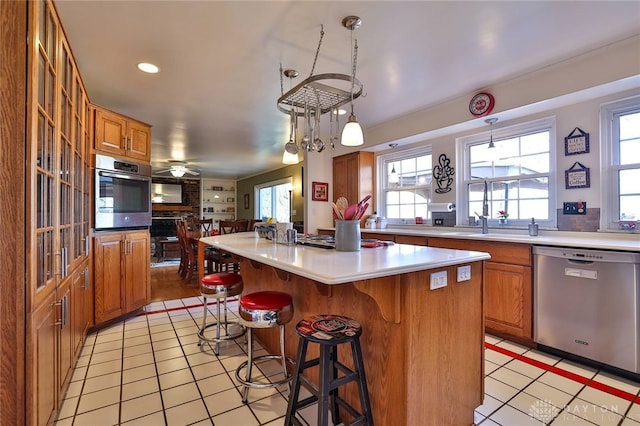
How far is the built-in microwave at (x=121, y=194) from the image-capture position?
285cm

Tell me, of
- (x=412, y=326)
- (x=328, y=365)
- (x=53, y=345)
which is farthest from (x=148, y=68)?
(x=412, y=326)

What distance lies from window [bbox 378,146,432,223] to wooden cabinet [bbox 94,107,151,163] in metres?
3.30

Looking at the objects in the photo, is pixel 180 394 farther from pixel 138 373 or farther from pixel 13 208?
pixel 13 208

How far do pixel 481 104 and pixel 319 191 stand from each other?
271 cm

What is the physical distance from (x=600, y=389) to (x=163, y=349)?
3.15m

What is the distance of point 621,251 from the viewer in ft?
6.68

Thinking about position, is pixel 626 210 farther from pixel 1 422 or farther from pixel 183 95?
pixel 183 95

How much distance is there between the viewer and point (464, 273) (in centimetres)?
154

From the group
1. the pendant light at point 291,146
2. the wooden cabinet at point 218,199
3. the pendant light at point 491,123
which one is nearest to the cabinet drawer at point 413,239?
the pendant light at point 491,123

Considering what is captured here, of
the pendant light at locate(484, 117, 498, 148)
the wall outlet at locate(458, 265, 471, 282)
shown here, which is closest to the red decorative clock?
the pendant light at locate(484, 117, 498, 148)

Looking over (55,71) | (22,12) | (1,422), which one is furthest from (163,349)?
(22,12)

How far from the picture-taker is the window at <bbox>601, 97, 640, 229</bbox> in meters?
2.45

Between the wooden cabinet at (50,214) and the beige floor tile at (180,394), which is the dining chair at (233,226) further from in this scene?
the beige floor tile at (180,394)

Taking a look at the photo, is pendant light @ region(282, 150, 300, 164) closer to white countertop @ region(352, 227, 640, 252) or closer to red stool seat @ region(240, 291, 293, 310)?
red stool seat @ region(240, 291, 293, 310)
